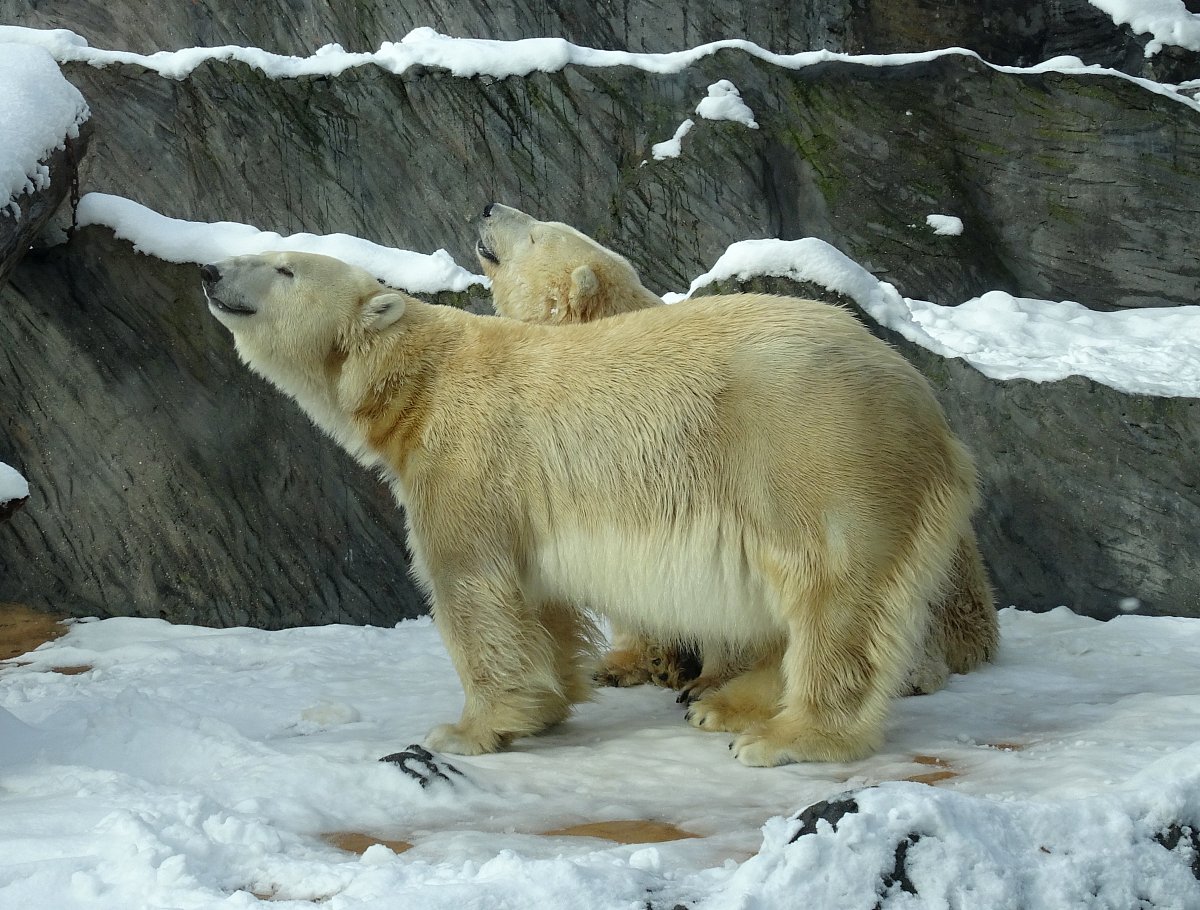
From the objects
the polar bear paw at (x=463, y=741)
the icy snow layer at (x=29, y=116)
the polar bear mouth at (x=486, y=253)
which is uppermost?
the icy snow layer at (x=29, y=116)

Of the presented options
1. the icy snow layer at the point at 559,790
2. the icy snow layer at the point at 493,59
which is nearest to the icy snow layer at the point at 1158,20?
the icy snow layer at the point at 493,59

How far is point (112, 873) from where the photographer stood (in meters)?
2.58

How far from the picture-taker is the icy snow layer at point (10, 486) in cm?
509

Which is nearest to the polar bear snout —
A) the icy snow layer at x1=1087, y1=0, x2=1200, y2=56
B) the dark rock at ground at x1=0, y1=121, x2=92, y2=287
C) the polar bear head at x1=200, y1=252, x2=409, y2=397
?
the polar bear head at x1=200, y1=252, x2=409, y2=397

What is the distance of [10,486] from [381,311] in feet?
6.02

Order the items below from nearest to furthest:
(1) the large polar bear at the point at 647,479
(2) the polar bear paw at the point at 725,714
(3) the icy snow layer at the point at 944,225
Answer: (1) the large polar bear at the point at 647,479, (2) the polar bear paw at the point at 725,714, (3) the icy snow layer at the point at 944,225

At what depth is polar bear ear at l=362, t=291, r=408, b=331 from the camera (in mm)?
4480

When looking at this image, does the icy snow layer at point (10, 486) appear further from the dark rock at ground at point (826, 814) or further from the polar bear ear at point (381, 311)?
the dark rock at ground at point (826, 814)

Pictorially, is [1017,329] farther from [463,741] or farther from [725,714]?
[463,741]

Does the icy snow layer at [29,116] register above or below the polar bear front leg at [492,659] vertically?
above

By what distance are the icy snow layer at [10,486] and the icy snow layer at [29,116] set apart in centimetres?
131

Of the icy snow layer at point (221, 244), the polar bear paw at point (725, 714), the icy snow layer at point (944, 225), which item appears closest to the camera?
the polar bear paw at point (725, 714)

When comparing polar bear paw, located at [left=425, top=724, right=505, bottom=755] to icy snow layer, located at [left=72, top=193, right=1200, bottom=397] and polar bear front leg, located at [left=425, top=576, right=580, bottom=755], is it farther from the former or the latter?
A: icy snow layer, located at [left=72, top=193, right=1200, bottom=397]

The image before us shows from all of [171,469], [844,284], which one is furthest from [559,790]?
[171,469]
